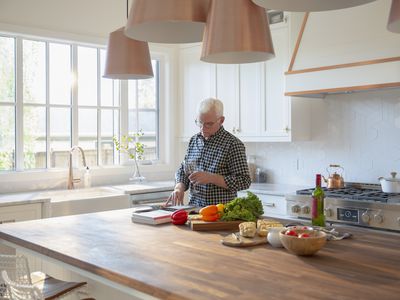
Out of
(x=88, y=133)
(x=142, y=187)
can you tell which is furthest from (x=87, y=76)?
(x=142, y=187)

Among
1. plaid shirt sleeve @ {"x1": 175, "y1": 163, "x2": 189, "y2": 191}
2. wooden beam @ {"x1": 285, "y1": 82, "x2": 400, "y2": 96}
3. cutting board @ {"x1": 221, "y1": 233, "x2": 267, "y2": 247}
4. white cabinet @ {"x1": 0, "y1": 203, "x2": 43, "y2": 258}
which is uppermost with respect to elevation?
wooden beam @ {"x1": 285, "y1": 82, "x2": 400, "y2": 96}

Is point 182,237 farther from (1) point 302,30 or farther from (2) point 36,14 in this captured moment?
(2) point 36,14

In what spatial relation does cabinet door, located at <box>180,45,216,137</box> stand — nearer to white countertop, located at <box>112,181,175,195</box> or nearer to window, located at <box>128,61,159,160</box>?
window, located at <box>128,61,159,160</box>

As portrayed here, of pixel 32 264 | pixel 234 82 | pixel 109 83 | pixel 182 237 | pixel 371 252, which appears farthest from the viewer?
pixel 109 83

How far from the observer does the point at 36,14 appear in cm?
457

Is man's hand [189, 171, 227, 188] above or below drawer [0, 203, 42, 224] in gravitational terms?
above

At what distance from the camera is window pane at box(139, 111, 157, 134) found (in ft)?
18.5

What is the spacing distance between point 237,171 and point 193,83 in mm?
2375

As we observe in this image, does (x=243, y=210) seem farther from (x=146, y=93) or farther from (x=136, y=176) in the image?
(x=146, y=93)

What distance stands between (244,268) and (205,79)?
3.72m

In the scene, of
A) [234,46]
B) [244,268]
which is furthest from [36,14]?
[244,268]

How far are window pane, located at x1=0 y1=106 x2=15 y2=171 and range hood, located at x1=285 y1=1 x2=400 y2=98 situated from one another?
255cm

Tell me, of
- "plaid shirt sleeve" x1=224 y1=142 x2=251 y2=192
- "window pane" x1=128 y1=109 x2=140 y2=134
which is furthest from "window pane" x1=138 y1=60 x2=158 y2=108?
"plaid shirt sleeve" x1=224 y1=142 x2=251 y2=192

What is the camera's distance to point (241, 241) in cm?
217
